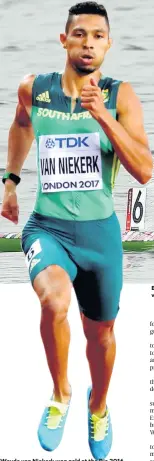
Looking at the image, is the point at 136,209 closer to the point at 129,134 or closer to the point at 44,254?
the point at 129,134

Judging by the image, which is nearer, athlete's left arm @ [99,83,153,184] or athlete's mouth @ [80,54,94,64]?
athlete's left arm @ [99,83,153,184]

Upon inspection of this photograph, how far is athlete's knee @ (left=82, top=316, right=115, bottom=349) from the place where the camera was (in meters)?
3.74

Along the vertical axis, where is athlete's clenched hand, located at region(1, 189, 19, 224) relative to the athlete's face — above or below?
below

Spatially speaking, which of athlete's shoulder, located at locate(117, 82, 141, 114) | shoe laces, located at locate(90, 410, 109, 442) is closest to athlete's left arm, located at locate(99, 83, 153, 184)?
athlete's shoulder, located at locate(117, 82, 141, 114)

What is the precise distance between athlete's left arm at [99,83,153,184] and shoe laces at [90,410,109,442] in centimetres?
84

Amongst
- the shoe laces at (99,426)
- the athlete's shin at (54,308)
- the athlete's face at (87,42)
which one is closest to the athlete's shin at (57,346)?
the athlete's shin at (54,308)

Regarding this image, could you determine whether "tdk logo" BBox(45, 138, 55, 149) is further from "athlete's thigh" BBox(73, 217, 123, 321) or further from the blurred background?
the blurred background

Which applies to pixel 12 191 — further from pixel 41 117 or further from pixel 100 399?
pixel 100 399

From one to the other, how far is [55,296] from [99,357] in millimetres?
506

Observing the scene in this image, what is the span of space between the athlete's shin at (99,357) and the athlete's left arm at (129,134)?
0.49 meters

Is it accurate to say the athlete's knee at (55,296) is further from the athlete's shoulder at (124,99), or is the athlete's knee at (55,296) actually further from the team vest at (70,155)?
the athlete's shoulder at (124,99)

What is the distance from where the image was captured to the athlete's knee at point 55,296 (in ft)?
11.1

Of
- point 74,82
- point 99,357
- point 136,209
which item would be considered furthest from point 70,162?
point 136,209

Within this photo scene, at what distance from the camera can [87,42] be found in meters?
3.60
